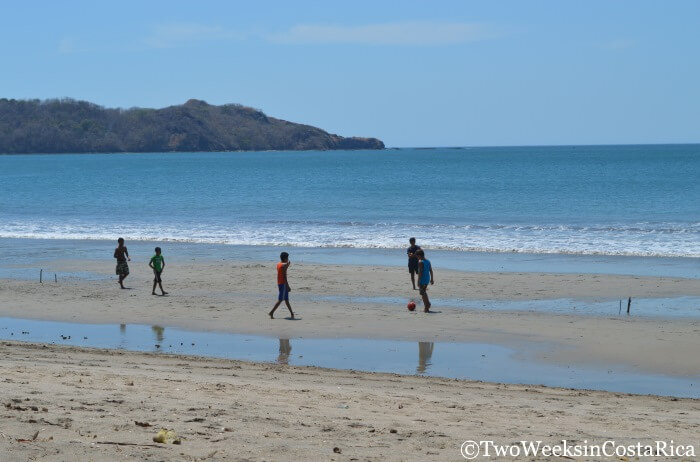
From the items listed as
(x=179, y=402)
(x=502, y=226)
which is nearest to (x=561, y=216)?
(x=502, y=226)

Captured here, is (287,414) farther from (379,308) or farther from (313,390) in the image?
(379,308)

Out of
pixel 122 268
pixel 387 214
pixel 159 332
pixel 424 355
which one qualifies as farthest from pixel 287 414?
pixel 387 214

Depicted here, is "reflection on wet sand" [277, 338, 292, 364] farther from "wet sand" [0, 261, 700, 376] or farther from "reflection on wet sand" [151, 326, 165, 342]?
"reflection on wet sand" [151, 326, 165, 342]

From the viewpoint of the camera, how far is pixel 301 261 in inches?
1120

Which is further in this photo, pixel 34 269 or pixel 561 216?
pixel 561 216

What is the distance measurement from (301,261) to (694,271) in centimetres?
1182

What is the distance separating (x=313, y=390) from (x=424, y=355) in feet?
13.2

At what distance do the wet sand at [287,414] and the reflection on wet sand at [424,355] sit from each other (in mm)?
960

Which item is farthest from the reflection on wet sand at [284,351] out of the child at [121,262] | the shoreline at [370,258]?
the shoreline at [370,258]

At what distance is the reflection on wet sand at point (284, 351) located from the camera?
14180 millimetres

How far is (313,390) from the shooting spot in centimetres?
1095

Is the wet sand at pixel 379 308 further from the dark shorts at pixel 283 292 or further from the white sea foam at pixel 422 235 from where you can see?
the white sea foam at pixel 422 235

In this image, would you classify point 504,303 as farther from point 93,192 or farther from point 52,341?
point 93,192

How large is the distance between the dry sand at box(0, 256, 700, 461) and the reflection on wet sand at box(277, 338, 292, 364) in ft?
2.10
